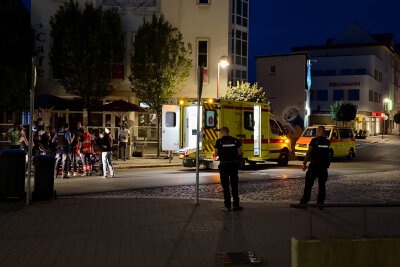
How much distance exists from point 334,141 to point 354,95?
5340 cm

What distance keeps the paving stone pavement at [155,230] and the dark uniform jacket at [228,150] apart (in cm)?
106

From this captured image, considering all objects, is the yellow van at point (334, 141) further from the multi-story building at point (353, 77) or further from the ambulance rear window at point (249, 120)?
the multi-story building at point (353, 77)

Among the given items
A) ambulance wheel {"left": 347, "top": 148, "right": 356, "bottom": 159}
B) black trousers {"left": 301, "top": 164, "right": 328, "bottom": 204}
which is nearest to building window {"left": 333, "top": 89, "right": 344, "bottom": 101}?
ambulance wheel {"left": 347, "top": 148, "right": 356, "bottom": 159}

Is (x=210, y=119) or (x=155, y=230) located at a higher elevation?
(x=210, y=119)

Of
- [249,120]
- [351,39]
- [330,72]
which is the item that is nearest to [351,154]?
[249,120]

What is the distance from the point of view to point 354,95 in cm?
7812

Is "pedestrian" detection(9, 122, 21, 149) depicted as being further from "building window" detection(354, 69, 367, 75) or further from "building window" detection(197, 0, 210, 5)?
"building window" detection(354, 69, 367, 75)

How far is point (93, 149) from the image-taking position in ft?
65.8

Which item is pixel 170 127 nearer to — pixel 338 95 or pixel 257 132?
pixel 257 132

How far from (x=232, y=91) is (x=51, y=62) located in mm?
11752

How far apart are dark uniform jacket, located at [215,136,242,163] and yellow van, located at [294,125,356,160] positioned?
1634 cm

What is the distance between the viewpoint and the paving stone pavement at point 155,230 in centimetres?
690

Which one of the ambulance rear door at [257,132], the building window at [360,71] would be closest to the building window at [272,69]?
the building window at [360,71]

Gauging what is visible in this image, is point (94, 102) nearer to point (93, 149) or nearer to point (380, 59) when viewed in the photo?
point (93, 149)
